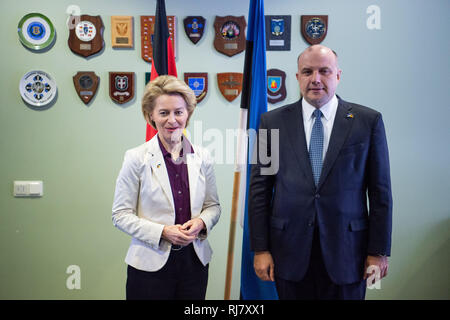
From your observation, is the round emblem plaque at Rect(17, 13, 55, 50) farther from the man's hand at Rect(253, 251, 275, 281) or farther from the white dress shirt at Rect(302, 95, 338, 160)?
the man's hand at Rect(253, 251, 275, 281)

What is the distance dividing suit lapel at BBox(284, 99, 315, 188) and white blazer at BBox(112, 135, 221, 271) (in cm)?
43

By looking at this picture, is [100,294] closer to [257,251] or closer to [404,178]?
[257,251]

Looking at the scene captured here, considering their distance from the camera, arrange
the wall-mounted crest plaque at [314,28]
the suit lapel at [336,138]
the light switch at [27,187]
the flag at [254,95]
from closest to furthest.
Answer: the suit lapel at [336,138]
the flag at [254,95]
the wall-mounted crest plaque at [314,28]
the light switch at [27,187]

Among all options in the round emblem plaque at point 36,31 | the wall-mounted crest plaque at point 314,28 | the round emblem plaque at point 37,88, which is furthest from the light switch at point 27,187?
the wall-mounted crest plaque at point 314,28

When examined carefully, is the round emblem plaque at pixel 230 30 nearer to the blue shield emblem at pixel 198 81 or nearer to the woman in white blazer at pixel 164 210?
the blue shield emblem at pixel 198 81

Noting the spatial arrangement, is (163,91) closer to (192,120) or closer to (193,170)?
(193,170)

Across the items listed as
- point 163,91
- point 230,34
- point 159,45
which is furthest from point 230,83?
point 163,91

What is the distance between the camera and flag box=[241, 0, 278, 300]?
1.77 meters

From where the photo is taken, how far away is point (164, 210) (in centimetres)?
144

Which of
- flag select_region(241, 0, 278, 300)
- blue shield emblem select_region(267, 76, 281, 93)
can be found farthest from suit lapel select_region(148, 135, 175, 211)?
blue shield emblem select_region(267, 76, 281, 93)

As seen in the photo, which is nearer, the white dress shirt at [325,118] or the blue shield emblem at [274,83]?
the white dress shirt at [325,118]

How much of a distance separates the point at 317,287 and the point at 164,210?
0.69m

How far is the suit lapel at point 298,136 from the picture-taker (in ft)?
4.37

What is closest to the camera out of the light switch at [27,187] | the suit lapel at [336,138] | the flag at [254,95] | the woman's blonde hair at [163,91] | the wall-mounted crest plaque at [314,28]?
the suit lapel at [336,138]
